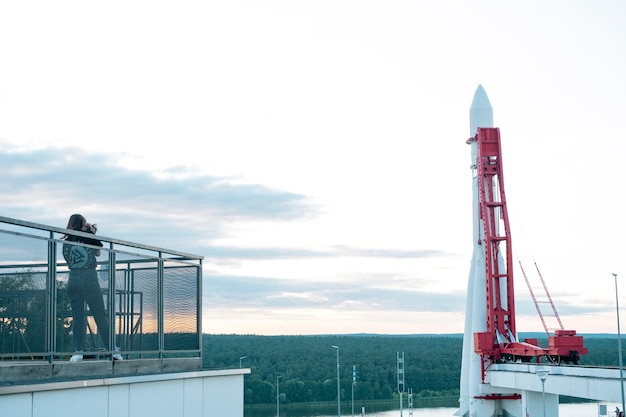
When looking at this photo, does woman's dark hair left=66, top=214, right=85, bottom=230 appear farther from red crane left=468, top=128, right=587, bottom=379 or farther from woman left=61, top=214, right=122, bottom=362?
red crane left=468, top=128, right=587, bottom=379

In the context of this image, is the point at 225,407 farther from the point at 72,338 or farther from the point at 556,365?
the point at 556,365

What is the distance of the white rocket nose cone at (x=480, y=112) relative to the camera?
5638cm

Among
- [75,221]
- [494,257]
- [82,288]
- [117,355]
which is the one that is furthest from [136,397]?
[494,257]

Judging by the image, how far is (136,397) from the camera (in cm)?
1064

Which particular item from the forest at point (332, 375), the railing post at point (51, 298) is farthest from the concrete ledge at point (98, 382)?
the forest at point (332, 375)

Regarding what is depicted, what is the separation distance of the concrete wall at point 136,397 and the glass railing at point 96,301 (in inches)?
25.1

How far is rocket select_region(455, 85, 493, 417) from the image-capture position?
5522 cm

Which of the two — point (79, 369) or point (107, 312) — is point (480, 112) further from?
point (79, 369)

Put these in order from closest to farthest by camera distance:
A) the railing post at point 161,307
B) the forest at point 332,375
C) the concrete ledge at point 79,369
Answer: the concrete ledge at point 79,369, the railing post at point 161,307, the forest at point 332,375

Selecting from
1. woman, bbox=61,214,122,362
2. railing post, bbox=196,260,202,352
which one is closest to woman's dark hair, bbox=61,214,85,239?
woman, bbox=61,214,122,362

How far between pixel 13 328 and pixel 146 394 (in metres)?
2.12

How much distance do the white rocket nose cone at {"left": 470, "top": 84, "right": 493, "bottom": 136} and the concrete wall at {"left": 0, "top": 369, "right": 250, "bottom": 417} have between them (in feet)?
145

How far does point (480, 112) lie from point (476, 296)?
37.7ft

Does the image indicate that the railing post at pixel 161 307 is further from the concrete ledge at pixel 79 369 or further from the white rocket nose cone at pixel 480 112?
the white rocket nose cone at pixel 480 112
